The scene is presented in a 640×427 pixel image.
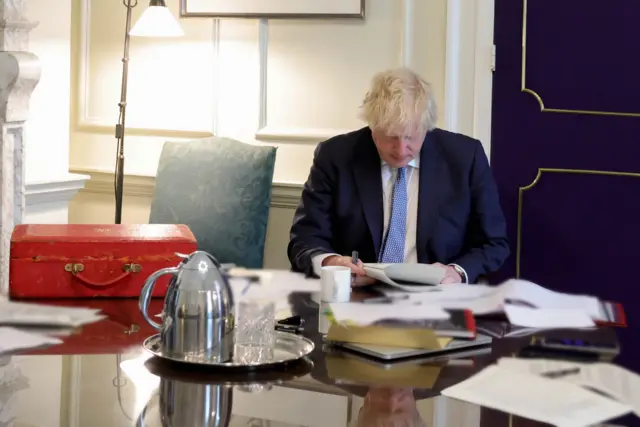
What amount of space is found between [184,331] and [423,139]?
4.54ft

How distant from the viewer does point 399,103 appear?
9.19ft

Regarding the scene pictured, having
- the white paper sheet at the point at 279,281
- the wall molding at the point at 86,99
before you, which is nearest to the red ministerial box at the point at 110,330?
the white paper sheet at the point at 279,281

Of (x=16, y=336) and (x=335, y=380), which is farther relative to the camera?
(x=16, y=336)

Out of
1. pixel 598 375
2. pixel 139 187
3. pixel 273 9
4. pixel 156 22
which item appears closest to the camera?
pixel 598 375

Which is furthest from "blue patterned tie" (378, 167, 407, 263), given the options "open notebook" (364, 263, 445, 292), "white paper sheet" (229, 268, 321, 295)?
"open notebook" (364, 263, 445, 292)

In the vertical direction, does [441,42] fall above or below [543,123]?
above

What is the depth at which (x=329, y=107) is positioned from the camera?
3.70 metres

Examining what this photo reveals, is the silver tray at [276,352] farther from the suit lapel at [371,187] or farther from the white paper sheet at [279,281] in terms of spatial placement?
the suit lapel at [371,187]

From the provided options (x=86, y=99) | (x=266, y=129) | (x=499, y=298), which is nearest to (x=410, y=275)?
(x=499, y=298)

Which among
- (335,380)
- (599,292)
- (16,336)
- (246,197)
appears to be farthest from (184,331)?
(599,292)

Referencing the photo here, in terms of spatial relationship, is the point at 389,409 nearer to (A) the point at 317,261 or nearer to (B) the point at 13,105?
(A) the point at 317,261

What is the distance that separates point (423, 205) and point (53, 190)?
1499 mm

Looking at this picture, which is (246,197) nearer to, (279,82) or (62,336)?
(279,82)

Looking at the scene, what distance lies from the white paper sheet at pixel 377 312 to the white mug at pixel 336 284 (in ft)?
0.15
